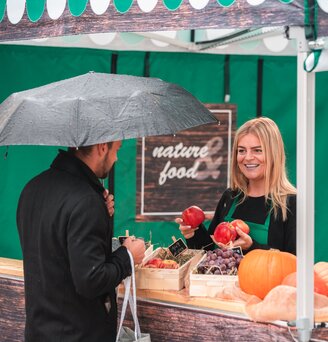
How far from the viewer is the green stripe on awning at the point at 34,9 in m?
3.33

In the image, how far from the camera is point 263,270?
2.98 metres

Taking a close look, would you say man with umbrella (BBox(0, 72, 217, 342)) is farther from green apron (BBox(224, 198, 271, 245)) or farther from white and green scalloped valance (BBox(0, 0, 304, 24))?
green apron (BBox(224, 198, 271, 245))

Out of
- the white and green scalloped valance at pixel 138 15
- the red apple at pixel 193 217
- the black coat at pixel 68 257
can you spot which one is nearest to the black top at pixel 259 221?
the red apple at pixel 193 217

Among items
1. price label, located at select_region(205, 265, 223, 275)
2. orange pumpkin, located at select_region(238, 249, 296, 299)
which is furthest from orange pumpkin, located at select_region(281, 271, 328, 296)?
price label, located at select_region(205, 265, 223, 275)

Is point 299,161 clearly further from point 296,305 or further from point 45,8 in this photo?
point 45,8

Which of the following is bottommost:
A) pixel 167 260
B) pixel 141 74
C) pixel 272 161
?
pixel 167 260

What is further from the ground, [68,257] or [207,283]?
[68,257]

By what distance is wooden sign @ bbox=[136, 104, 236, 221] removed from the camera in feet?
20.0

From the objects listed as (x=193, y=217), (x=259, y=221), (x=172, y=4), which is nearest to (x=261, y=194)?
(x=259, y=221)

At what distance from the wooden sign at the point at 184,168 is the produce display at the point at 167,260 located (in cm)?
251

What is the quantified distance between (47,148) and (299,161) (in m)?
3.66

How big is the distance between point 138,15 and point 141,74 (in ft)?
10.2

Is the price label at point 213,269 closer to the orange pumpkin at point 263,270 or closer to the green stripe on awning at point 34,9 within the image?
the orange pumpkin at point 263,270

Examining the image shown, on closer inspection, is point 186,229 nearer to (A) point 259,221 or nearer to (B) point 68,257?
(A) point 259,221
